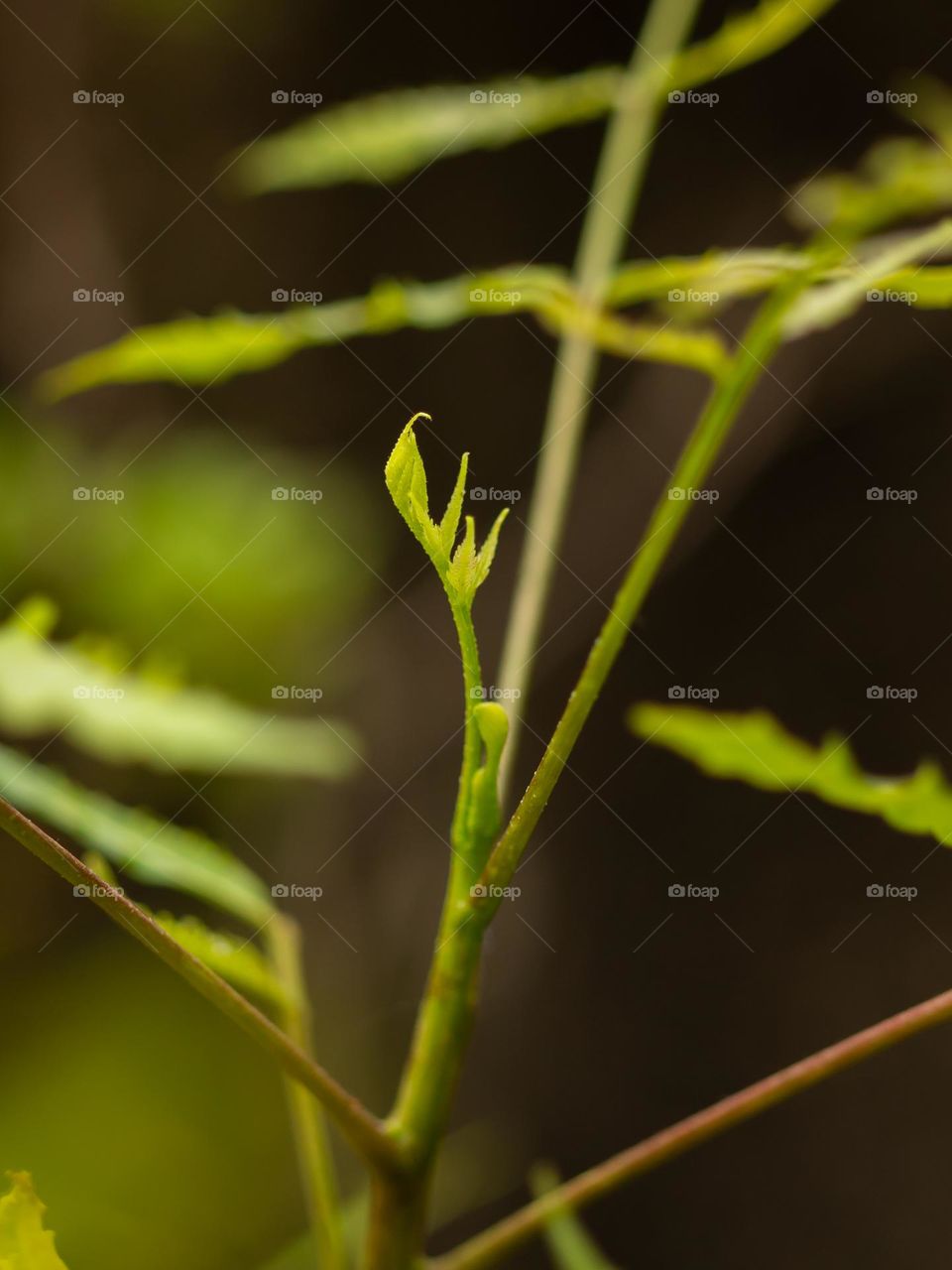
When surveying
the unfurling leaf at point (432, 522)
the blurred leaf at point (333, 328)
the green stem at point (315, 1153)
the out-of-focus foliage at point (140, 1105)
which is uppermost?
the blurred leaf at point (333, 328)

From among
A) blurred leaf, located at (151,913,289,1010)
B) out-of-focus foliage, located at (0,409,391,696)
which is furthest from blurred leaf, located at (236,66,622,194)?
out-of-focus foliage, located at (0,409,391,696)

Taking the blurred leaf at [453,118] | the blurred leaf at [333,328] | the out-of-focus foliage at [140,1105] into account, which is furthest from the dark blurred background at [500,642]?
the blurred leaf at [333,328]

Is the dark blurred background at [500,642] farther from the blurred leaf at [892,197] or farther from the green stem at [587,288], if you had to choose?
the blurred leaf at [892,197]

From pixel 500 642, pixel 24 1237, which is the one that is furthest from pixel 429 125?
pixel 500 642

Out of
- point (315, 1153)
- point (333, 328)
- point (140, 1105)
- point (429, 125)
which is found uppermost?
point (429, 125)

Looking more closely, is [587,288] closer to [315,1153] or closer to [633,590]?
[633,590]

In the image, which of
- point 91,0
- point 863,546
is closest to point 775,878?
point 863,546
